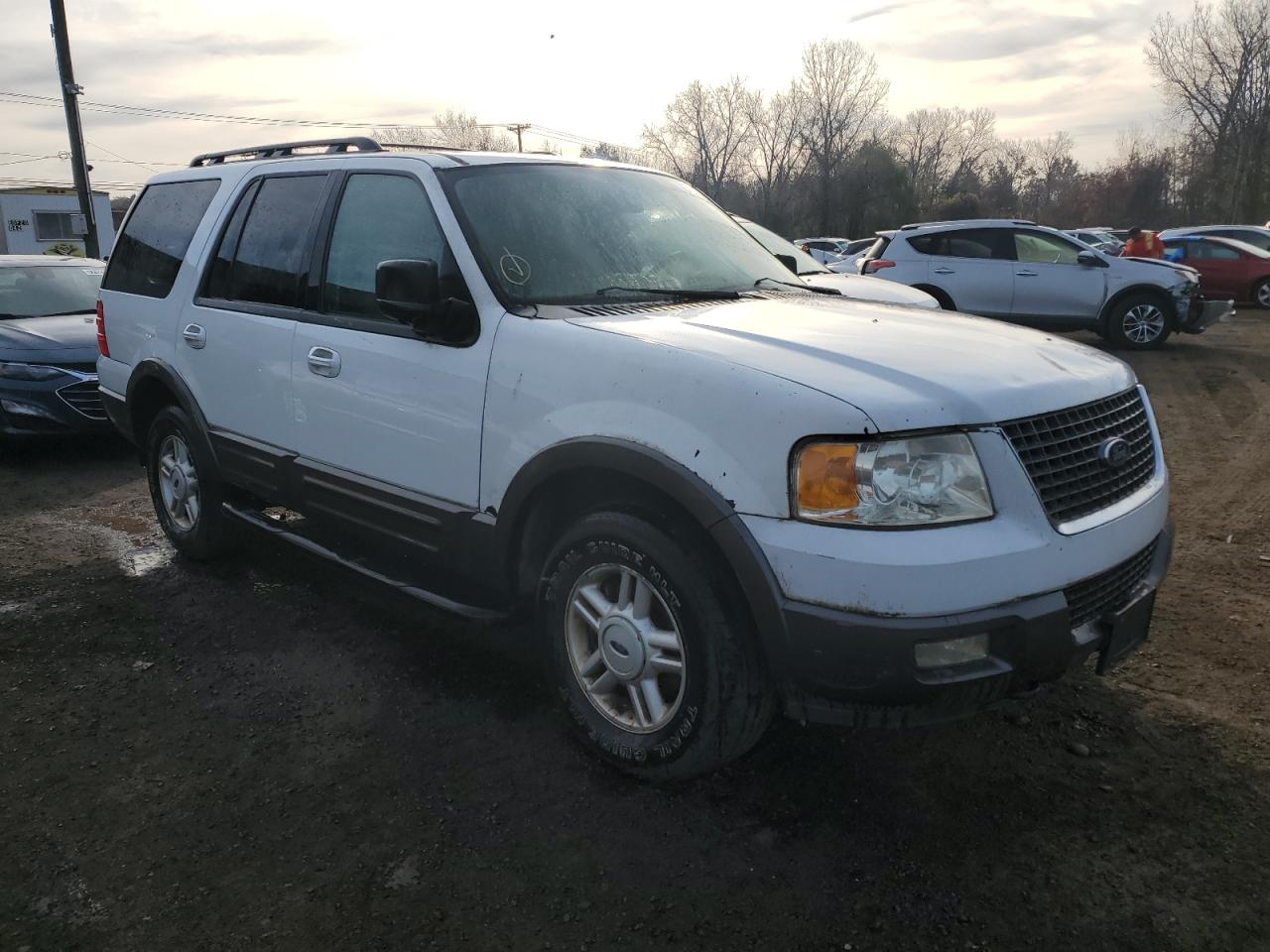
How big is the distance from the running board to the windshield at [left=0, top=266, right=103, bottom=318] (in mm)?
5086

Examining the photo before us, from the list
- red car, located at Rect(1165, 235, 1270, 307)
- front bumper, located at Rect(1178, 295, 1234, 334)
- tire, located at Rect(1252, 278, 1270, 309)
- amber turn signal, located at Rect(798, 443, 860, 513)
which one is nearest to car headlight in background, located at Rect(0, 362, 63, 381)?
amber turn signal, located at Rect(798, 443, 860, 513)

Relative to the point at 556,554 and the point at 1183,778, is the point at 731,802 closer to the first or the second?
the point at 556,554

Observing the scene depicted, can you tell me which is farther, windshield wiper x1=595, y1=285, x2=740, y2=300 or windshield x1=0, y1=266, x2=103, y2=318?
windshield x1=0, y1=266, x2=103, y2=318

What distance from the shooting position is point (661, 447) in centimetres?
268

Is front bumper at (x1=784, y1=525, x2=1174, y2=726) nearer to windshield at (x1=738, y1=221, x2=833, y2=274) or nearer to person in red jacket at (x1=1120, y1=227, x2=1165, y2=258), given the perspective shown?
windshield at (x1=738, y1=221, x2=833, y2=274)

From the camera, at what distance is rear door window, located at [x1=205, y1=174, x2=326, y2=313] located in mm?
4066

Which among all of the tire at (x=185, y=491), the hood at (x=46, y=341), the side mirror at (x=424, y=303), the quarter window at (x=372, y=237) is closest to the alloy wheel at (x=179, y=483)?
the tire at (x=185, y=491)

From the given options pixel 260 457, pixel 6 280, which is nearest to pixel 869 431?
pixel 260 457

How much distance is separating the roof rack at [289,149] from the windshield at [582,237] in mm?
889

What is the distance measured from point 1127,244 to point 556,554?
1545 cm

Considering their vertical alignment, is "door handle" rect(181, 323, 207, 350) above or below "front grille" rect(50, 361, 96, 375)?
above

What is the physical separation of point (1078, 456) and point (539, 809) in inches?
74.4

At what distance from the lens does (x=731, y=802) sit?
2.93m

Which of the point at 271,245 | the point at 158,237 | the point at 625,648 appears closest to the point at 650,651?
the point at 625,648
